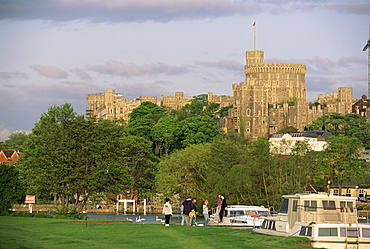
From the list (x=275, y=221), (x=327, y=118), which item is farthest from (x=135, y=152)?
(x=327, y=118)

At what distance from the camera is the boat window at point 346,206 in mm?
37156

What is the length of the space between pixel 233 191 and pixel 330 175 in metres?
28.9

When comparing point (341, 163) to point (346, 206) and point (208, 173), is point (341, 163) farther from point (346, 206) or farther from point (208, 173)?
point (346, 206)

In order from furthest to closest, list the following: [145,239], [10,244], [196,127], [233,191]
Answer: [196,127] < [233,191] < [145,239] < [10,244]

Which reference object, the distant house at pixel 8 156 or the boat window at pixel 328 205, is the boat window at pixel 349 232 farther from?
the distant house at pixel 8 156

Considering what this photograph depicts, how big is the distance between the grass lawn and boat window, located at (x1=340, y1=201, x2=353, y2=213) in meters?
6.04

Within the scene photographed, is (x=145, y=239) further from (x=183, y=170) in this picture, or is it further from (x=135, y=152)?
(x=135, y=152)

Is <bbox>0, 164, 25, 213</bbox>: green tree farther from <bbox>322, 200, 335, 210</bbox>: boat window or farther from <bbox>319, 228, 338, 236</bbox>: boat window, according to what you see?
<bbox>319, 228, 338, 236</bbox>: boat window

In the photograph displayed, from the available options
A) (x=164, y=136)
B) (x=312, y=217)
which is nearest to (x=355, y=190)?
(x=164, y=136)

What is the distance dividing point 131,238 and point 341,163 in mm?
73234

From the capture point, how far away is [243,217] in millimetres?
51750

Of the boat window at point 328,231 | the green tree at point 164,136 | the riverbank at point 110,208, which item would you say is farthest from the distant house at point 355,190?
the boat window at point 328,231

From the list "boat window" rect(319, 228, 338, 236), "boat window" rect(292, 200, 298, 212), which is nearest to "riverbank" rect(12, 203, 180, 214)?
"boat window" rect(292, 200, 298, 212)

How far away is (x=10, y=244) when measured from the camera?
26.4 metres
